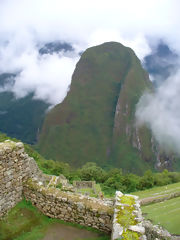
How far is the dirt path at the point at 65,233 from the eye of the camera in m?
6.96

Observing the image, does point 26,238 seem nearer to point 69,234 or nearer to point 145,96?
point 69,234

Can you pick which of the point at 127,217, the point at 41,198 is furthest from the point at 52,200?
the point at 127,217

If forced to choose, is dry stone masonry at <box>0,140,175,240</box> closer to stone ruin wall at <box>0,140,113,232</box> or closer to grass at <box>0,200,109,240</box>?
stone ruin wall at <box>0,140,113,232</box>

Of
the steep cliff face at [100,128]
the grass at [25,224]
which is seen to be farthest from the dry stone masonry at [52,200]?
the steep cliff face at [100,128]

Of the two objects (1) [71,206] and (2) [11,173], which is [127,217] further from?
(2) [11,173]

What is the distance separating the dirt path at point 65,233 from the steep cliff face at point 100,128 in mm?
130856

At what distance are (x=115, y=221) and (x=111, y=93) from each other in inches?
7631

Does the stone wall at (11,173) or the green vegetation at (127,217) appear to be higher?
the stone wall at (11,173)

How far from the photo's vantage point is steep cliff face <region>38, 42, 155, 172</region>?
149 meters

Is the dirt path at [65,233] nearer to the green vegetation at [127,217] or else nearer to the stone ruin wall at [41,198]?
Result: the stone ruin wall at [41,198]

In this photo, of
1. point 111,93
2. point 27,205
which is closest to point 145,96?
point 111,93

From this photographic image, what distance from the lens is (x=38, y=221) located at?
7438 millimetres

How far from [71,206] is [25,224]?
163 centimetres

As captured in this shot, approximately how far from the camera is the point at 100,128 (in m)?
174
